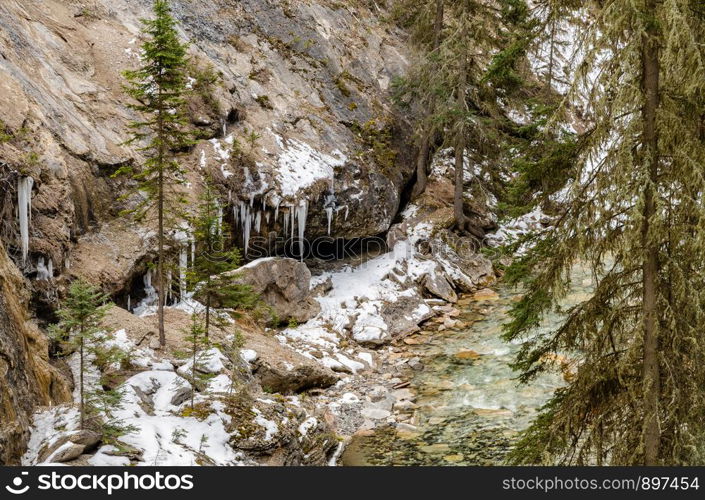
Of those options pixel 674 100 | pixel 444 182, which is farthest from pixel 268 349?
pixel 444 182

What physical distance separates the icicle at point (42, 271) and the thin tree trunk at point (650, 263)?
1140 cm

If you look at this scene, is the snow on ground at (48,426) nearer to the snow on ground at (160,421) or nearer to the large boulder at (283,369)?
the snow on ground at (160,421)

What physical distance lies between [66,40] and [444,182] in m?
15.1

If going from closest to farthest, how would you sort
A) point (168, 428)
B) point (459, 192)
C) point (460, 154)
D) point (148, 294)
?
point (168, 428), point (148, 294), point (460, 154), point (459, 192)

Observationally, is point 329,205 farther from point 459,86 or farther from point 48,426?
point 48,426

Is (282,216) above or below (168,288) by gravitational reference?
above

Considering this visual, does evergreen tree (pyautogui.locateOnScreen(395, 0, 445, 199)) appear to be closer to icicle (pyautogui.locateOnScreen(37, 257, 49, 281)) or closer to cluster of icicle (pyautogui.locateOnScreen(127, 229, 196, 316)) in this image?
cluster of icicle (pyautogui.locateOnScreen(127, 229, 196, 316))

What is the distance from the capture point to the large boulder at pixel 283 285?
16750 millimetres

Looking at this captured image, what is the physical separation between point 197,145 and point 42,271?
23.6 ft

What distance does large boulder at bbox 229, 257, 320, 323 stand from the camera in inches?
659

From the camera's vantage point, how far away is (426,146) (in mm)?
23844

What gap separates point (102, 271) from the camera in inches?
538

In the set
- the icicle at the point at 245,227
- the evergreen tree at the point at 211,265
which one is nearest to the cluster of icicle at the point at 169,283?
the evergreen tree at the point at 211,265
